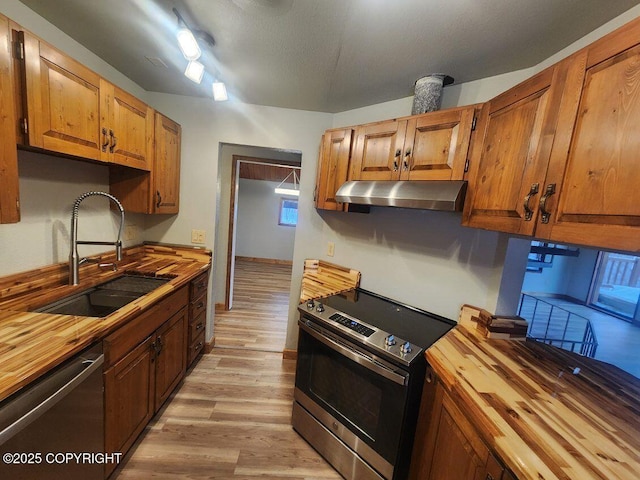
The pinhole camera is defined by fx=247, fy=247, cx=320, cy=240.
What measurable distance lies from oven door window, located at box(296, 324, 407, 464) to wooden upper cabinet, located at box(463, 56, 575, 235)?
3.07 feet

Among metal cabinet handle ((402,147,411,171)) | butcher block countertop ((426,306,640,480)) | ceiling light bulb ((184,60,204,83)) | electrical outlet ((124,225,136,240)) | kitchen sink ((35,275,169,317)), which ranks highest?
ceiling light bulb ((184,60,204,83))

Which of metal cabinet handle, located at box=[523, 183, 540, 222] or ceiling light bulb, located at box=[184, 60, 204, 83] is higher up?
ceiling light bulb, located at box=[184, 60, 204, 83]

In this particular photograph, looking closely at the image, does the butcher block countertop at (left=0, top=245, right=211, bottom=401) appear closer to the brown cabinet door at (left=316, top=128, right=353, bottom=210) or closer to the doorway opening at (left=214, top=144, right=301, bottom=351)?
the doorway opening at (left=214, top=144, right=301, bottom=351)

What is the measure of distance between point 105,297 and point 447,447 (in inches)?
80.4

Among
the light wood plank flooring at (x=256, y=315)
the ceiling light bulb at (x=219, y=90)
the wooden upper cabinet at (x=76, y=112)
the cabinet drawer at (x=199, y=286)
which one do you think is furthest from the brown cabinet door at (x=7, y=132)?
the light wood plank flooring at (x=256, y=315)

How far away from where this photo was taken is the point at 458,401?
3.08 feet

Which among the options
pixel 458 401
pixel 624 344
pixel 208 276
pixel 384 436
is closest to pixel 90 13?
pixel 208 276

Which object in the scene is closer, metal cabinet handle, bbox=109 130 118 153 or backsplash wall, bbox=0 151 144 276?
backsplash wall, bbox=0 151 144 276

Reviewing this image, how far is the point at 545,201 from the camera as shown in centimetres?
90

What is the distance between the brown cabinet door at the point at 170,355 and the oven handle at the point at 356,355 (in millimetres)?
935

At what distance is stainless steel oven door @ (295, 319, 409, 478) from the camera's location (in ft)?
4.08

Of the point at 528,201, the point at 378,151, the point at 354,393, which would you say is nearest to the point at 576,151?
the point at 528,201

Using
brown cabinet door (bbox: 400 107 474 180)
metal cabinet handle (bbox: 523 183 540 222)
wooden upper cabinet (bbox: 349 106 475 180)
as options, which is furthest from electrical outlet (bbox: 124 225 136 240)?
metal cabinet handle (bbox: 523 183 540 222)

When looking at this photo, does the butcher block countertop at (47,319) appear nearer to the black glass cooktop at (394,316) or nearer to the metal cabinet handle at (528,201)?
the black glass cooktop at (394,316)
